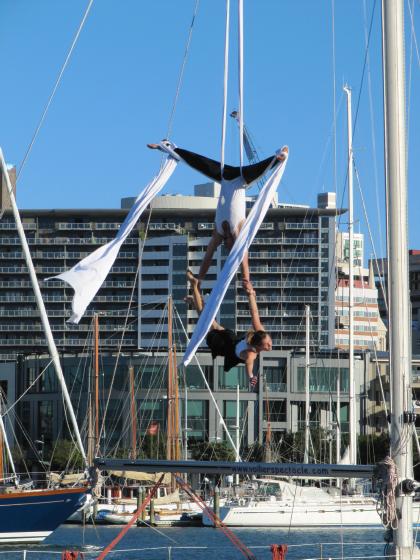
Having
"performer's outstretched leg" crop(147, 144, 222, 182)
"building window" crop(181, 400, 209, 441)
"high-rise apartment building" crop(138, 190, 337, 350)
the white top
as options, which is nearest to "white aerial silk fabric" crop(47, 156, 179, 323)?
"performer's outstretched leg" crop(147, 144, 222, 182)

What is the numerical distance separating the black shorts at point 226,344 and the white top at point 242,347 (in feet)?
0.24

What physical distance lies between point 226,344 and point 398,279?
4405 millimetres

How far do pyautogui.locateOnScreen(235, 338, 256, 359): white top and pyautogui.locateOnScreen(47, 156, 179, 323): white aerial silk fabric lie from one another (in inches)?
79.0

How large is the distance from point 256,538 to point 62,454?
178 feet

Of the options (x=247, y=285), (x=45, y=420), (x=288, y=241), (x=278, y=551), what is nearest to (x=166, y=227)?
(x=288, y=241)

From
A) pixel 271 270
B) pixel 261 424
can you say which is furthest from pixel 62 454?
pixel 271 270

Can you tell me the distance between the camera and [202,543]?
235 ft

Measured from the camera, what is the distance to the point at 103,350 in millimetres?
164000

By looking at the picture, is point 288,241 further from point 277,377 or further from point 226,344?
point 226,344

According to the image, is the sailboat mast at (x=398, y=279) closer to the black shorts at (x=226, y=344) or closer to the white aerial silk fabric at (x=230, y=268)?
the white aerial silk fabric at (x=230, y=268)

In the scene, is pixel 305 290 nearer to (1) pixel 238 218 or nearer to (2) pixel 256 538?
(2) pixel 256 538

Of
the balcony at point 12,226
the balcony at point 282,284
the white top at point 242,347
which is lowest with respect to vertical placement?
the white top at point 242,347

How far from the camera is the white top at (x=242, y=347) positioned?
17.9 meters

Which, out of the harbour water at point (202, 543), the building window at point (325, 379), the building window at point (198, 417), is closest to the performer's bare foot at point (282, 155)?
the harbour water at point (202, 543)
